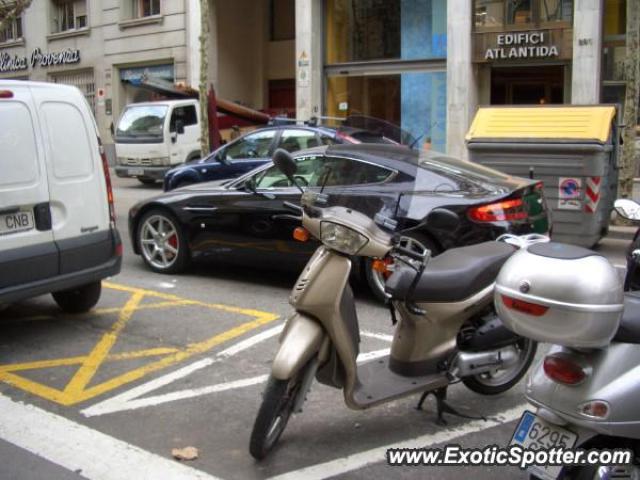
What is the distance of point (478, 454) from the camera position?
320 cm

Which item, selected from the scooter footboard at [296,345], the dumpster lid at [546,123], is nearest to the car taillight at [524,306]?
the scooter footboard at [296,345]

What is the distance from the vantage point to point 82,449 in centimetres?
398

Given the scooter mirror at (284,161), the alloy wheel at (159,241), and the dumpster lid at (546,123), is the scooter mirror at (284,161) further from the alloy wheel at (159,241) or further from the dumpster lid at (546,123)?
the dumpster lid at (546,123)

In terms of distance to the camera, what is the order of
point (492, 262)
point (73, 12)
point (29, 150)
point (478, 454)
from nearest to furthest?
point (478, 454) < point (492, 262) < point (29, 150) < point (73, 12)

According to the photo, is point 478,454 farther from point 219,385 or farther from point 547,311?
point 219,385

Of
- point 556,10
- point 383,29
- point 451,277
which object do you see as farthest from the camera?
point 383,29

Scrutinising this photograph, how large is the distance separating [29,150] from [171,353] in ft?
5.85

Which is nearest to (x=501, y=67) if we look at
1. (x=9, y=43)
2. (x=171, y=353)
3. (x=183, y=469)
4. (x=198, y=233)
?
(x=198, y=233)

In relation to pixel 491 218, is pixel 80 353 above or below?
below

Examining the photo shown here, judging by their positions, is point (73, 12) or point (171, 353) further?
point (73, 12)

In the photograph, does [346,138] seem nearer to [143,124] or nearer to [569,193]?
[569,193]

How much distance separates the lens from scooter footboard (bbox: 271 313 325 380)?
3.61 m

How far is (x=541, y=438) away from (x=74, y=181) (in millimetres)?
4103

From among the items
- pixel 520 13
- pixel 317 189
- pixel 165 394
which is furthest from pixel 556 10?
pixel 165 394
